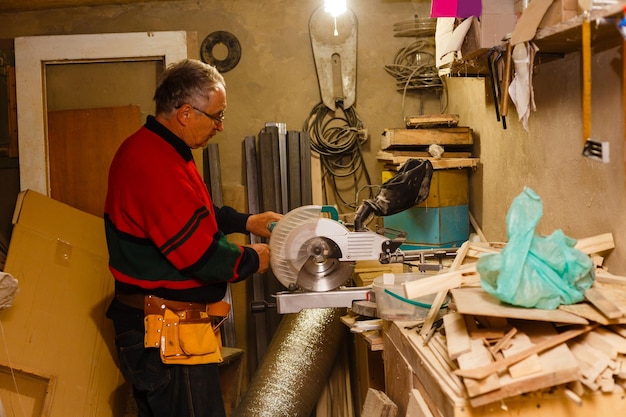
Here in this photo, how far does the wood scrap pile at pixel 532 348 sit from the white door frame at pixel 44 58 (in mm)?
2665

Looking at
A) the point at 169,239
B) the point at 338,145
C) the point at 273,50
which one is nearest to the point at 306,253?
the point at 169,239

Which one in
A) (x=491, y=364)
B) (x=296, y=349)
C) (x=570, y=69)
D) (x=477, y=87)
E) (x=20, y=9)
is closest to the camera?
(x=491, y=364)

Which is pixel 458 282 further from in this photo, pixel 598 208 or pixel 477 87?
pixel 477 87

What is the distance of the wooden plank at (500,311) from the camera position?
173 centimetres

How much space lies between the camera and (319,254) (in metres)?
2.71

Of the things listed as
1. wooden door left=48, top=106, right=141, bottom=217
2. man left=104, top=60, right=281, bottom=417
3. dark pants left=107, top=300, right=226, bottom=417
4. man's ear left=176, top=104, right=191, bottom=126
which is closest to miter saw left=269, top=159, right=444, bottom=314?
man left=104, top=60, right=281, bottom=417

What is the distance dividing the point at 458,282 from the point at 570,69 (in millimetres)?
909

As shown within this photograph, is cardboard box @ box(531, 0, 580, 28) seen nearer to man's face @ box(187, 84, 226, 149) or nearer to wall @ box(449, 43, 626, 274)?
wall @ box(449, 43, 626, 274)

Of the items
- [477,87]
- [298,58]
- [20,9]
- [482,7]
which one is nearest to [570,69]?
[482,7]

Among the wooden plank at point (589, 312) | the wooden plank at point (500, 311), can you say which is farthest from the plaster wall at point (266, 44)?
the wooden plank at point (589, 312)

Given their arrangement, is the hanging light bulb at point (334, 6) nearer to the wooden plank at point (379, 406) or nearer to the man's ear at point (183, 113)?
the man's ear at point (183, 113)

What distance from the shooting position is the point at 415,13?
437 cm

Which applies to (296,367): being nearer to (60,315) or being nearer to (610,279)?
(60,315)

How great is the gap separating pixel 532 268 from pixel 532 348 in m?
0.25
